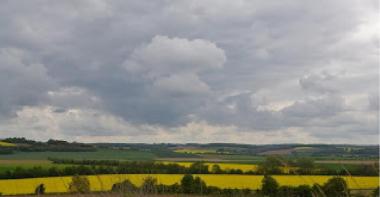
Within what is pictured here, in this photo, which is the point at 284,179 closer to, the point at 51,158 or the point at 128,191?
the point at 51,158

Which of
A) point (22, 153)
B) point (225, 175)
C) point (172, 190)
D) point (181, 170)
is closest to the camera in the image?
point (172, 190)

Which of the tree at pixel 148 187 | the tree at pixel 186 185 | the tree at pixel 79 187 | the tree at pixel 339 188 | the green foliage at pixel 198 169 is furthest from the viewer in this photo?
the green foliage at pixel 198 169

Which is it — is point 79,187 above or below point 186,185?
above

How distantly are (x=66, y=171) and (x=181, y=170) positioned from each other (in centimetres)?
1286

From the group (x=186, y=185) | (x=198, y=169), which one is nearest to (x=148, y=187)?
(x=186, y=185)

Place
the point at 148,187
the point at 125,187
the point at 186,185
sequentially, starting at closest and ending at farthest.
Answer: the point at 125,187, the point at 148,187, the point at 186,185

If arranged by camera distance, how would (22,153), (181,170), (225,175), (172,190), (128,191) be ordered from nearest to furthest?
(128,191) → (172,190) → (181,170) → (225,175) → (22,153)

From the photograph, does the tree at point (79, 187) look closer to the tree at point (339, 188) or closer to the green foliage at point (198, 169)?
the tree at point (339, 188)

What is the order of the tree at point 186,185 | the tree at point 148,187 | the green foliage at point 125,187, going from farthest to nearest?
the tree at point 186,185
the tree at point 148,187
the green foliage at point 125,187

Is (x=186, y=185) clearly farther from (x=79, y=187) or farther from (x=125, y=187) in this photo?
(x=125, y=187)

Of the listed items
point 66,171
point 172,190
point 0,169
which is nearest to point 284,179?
point 66,171

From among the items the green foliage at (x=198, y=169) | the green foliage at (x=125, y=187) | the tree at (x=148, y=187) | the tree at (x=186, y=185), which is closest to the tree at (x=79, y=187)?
the green foliage at (x=125, y=187)

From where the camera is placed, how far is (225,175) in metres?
59.3

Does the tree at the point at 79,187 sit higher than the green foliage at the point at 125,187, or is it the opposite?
the green foliage at the point at 125,187
